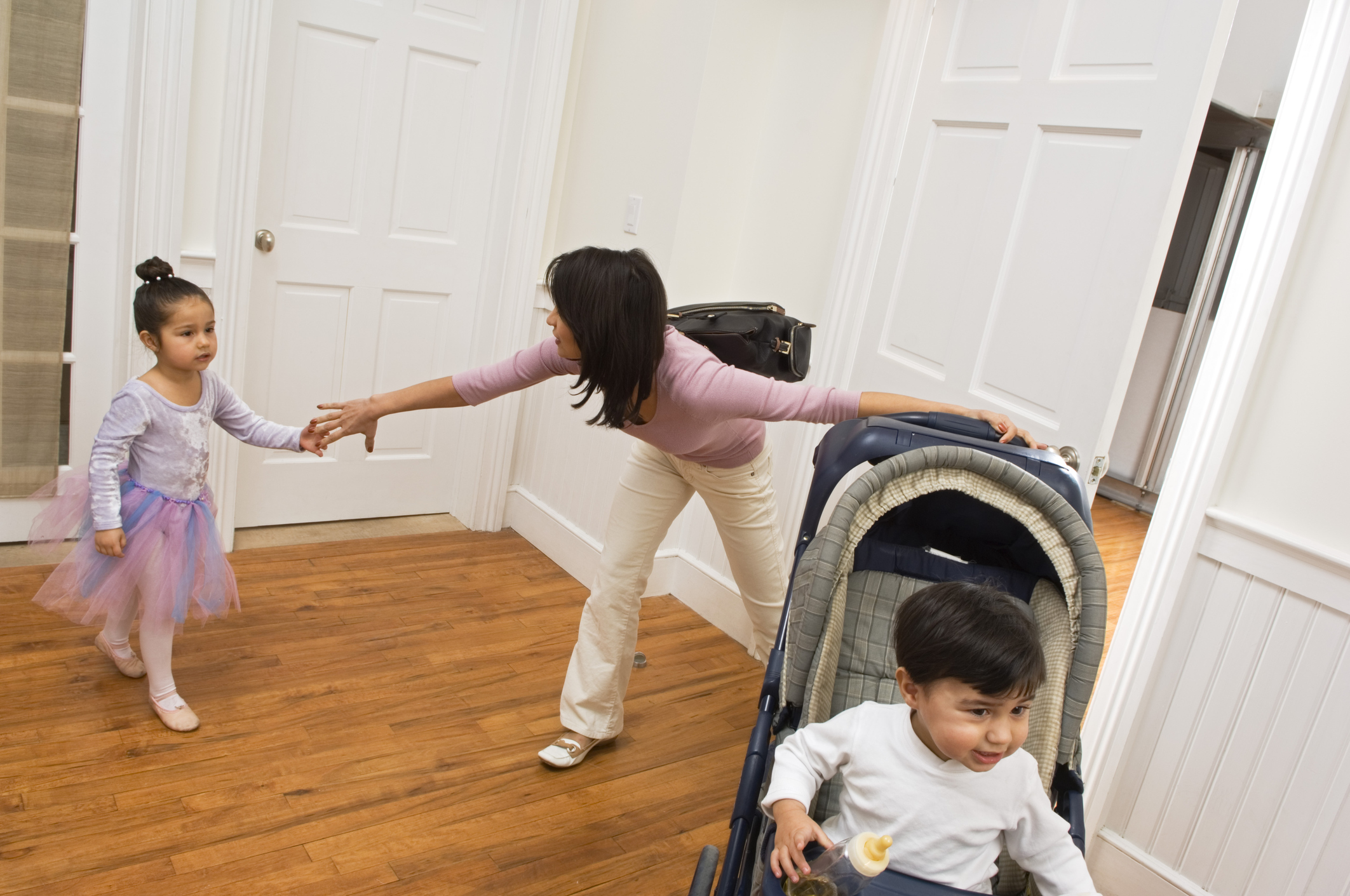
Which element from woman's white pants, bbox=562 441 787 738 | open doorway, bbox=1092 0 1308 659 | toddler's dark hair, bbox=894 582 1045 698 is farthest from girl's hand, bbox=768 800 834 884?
open doorway, bbox=1092 0 1308 659

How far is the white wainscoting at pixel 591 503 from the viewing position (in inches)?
120

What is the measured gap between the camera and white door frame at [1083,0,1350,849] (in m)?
1.83

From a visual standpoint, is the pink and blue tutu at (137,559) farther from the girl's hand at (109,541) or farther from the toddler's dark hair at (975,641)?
the toddler's dark hair at (975,641)

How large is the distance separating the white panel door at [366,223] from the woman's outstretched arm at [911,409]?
218 centimetres

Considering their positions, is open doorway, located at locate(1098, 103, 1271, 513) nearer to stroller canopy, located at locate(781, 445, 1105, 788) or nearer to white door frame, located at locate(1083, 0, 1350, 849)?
white door frame, located at locate(1083, 0, 1350, 849)

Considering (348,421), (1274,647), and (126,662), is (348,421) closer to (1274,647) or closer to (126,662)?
(126,662)

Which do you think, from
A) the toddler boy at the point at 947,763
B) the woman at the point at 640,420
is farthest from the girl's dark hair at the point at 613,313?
the toddler boy at the point at 947,763

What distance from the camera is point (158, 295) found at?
2027 millimetres

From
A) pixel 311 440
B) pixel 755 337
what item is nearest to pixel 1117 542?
pixel 755 337

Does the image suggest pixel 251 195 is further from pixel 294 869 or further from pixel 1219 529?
pixel 1219 529

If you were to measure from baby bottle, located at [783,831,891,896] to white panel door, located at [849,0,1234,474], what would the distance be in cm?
134

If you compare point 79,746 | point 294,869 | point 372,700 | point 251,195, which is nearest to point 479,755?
point 372,700

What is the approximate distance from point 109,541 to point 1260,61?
5457 mm

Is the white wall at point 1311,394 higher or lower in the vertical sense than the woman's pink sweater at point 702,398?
higher
